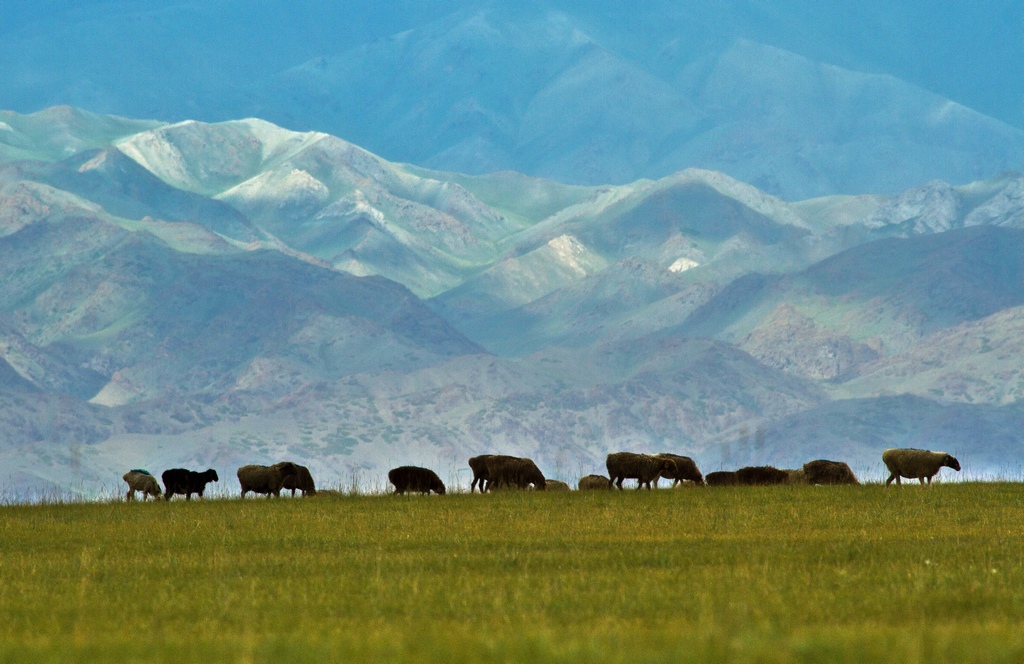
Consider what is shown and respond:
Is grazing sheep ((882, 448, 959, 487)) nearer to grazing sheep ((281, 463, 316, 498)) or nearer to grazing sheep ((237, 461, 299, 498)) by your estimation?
grazing sheep ((281, 463, 316, 498))

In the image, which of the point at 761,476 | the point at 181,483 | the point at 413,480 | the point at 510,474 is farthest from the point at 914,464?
the point at 181,483

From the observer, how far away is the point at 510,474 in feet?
135

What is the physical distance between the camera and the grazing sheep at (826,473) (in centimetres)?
4197

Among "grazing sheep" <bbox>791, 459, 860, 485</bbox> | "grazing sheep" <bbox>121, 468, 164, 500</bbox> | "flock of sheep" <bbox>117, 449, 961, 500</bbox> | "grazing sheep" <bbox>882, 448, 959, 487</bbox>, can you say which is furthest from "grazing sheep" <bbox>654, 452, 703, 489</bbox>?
"grazing sheep" <bbox>121, 468, 164, 500</bbox>

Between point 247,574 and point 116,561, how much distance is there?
285 centimetres

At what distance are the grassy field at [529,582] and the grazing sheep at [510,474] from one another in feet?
27.6

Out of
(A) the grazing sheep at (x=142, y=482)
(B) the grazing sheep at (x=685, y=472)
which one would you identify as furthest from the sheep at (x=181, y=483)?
(B) the grazing sheep at (x=685, y=472)

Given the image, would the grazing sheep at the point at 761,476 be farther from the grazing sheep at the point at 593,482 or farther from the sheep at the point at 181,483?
the sheep at the point at 181,483

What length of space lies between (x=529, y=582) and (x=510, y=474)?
21353 mm

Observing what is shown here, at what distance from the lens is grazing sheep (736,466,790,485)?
43.0 meters

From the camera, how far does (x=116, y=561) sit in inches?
910

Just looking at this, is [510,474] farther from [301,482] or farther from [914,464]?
[914,464]

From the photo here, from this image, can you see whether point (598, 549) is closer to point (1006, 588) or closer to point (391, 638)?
point (1006, 588)

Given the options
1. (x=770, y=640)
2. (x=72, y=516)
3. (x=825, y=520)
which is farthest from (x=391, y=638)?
(x=72, y=516)
